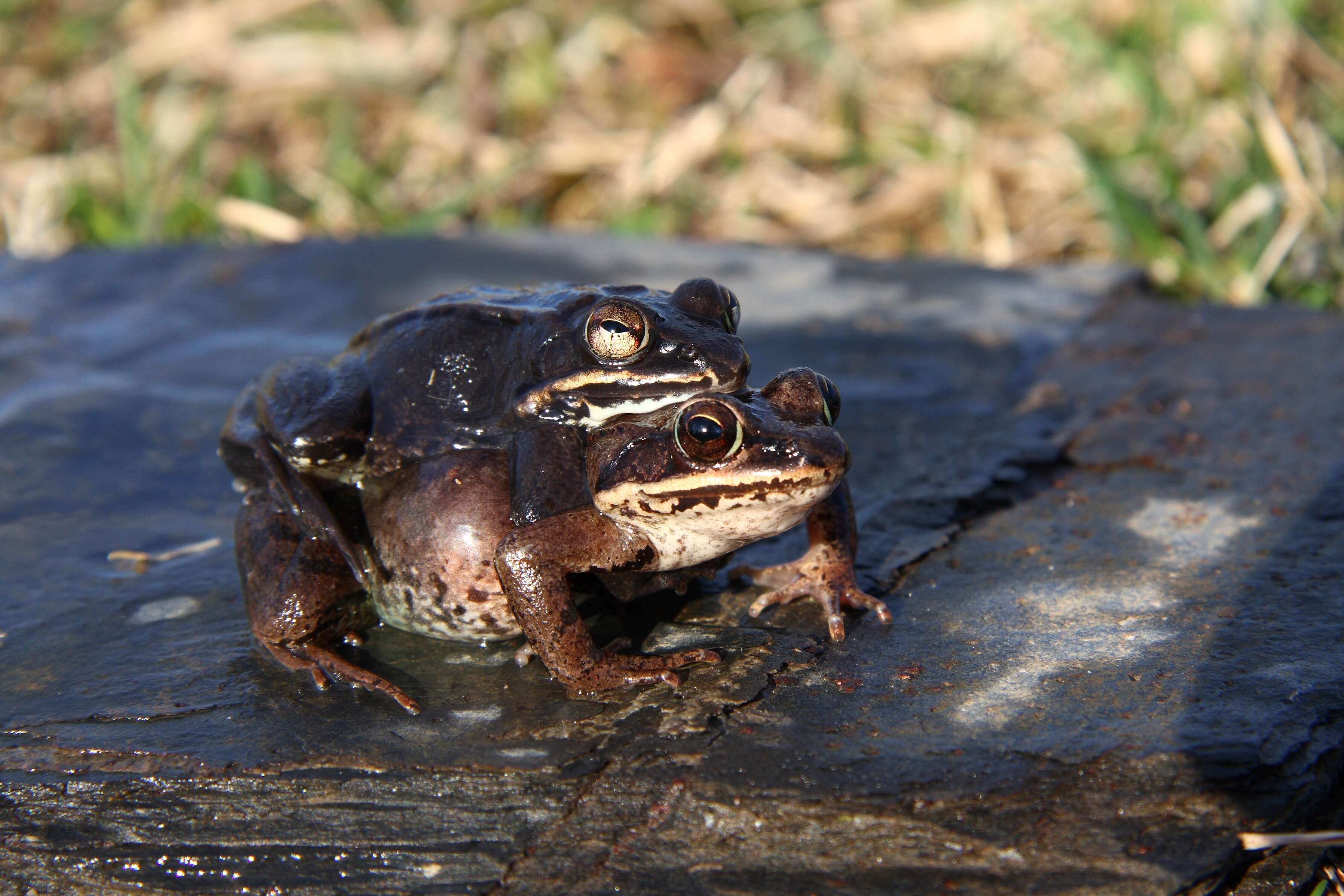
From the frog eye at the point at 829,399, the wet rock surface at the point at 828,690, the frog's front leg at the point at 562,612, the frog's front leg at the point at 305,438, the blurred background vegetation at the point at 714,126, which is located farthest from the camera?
the blurred background vegetation at the point at 714,126

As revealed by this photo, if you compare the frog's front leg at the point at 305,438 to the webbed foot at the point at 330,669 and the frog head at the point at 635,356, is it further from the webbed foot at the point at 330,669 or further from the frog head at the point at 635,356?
the frog head at the point at 635,356

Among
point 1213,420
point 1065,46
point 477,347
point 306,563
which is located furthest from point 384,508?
point 1065,46

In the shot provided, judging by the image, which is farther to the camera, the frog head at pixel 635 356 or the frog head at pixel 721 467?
the frog head at pixel 635 356

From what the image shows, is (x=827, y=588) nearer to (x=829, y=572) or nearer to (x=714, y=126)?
(x=829, y=572)

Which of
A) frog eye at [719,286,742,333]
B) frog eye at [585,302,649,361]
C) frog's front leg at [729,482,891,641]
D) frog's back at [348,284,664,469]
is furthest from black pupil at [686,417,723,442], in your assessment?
frog's front leg at [729,482,891,641]

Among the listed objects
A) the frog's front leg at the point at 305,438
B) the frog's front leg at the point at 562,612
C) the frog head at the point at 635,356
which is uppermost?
the frog head at the point at 635,356

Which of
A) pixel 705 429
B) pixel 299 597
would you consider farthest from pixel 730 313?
pixel 299 597

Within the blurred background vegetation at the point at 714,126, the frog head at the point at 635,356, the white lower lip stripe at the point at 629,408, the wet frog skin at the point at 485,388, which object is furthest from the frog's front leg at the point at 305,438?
the blurred background vegetation at the point at 714,126

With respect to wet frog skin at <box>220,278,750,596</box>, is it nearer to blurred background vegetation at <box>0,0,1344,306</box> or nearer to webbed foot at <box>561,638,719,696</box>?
webbed foot at <box>561,638,719,696</box>
